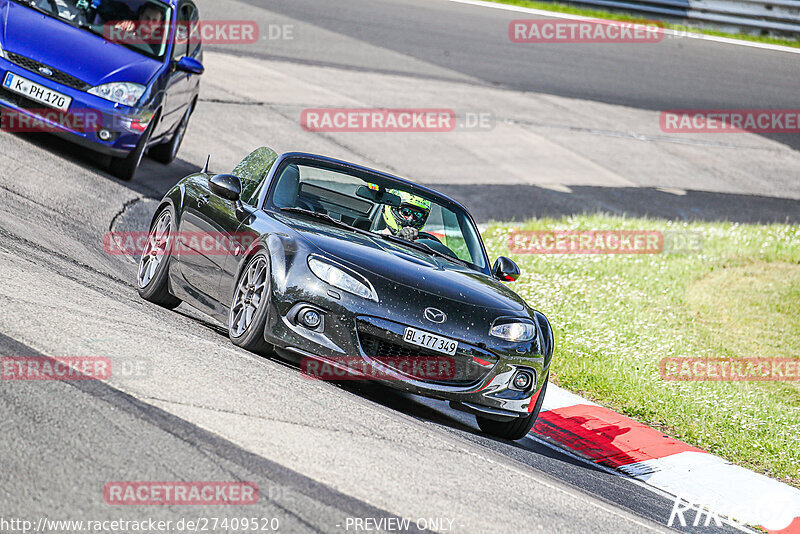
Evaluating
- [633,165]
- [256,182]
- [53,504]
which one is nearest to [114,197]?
[256,182]

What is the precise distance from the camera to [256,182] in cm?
798

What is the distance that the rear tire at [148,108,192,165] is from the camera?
45.5ft

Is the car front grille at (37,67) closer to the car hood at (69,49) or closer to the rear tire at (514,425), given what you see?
the car hood at (69,49)

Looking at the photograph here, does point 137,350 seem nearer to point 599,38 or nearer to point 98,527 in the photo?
point 98,527

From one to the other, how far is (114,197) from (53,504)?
27.0 ft

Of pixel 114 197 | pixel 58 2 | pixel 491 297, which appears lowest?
pixel 114 197

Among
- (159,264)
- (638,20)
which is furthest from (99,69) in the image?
(638,20)

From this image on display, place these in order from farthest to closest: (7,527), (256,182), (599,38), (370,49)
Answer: (599,38) → (370,49) → (256,182) → (7,527)

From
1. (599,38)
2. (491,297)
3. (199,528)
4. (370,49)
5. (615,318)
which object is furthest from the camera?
(599,38)

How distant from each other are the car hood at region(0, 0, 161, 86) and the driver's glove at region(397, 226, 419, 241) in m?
5.11

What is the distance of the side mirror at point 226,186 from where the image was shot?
7434 mm

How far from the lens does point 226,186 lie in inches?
293

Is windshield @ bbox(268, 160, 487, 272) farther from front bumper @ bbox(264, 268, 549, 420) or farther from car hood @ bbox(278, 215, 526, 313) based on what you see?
front bumper @ bbox(264, 268, 549, 420)

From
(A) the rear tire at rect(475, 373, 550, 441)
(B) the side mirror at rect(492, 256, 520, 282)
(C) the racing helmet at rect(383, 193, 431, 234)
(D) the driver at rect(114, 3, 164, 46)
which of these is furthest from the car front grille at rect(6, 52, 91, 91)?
(A) the rear tire at rect(475, 373, 550, 441)
